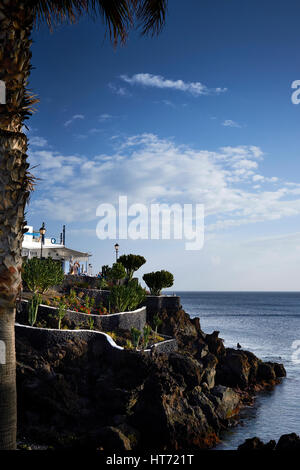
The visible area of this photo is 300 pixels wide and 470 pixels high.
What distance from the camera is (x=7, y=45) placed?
6121 millimetres

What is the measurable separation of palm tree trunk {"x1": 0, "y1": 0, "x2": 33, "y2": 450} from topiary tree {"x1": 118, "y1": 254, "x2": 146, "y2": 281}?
107ft

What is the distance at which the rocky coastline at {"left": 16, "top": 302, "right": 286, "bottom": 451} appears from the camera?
15578mm

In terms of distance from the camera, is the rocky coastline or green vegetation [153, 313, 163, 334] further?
green vegetation [153, 313, 163, 334]

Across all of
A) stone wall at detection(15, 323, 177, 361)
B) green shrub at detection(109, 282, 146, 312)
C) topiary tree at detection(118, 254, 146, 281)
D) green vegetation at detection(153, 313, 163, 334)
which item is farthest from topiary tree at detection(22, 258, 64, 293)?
topiary tree at detection(118, 254, 146, 281)

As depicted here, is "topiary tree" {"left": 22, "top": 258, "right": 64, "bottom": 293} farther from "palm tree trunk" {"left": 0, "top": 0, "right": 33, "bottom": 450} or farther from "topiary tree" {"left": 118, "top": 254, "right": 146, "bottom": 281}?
"palm tree trunk" {"left": 0, "top": 0, "right": 33, "bottom": 450}

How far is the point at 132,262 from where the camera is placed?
38.9 metres

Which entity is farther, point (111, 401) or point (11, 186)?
point (111, 401)

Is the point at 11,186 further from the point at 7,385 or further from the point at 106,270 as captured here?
the point at 106,270

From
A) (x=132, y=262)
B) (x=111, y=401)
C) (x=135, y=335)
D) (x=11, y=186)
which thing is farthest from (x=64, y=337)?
(x=132, y=262)

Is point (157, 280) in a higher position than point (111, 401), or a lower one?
higher

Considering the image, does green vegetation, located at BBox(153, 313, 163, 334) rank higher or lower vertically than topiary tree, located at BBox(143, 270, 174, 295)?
lower

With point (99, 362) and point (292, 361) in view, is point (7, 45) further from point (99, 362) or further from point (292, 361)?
point (292, 361)

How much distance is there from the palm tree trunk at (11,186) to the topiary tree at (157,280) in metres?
31.5

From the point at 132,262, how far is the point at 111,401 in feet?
71.2
